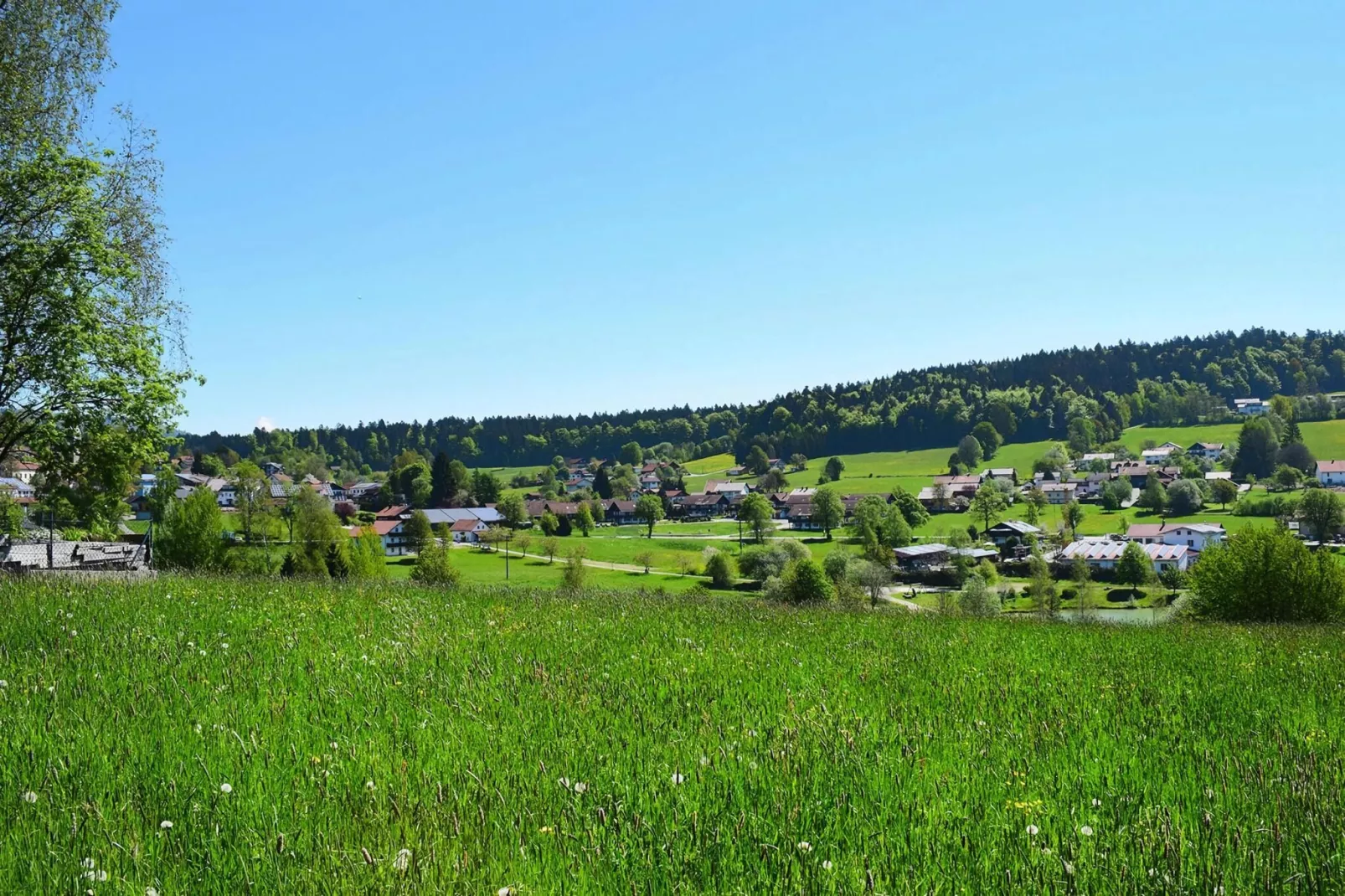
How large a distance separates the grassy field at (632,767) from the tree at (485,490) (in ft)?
533

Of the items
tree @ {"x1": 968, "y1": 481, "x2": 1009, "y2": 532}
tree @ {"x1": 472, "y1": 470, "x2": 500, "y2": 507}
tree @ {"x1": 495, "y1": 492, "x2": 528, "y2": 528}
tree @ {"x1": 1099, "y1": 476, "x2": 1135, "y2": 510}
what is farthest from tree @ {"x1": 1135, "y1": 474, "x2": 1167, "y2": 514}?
tree @ {"x1": 472, "y1": 470, "x2": 500, "y2": 507}

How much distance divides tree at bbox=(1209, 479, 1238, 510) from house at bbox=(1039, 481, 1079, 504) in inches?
890

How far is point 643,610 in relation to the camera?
515 inches

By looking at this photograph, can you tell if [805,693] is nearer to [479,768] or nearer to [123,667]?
[479,768]

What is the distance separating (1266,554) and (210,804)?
44.1 meters

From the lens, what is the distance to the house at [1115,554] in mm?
108062

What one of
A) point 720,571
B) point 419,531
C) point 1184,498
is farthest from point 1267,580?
point 1184,498

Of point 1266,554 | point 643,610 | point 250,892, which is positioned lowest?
point 1266,554

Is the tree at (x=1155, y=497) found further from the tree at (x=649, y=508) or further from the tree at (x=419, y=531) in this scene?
the tree at (x=419, y=531)

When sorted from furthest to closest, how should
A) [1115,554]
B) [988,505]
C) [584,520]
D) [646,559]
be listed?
[584,520]
[988,505]
[1115,554]
[646,559]

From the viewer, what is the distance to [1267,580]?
3675 cm

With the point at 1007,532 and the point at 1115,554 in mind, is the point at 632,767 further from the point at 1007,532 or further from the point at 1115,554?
the point at 1007,532

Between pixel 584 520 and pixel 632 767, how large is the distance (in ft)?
470

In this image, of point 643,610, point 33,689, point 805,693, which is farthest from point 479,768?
point 643,610
